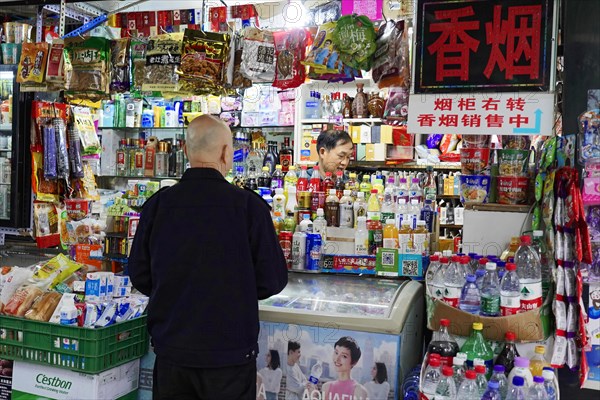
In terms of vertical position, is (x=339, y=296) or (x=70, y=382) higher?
(x=339, y=296)

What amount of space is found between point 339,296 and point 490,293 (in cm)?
83

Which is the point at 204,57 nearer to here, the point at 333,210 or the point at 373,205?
the point at 333,210

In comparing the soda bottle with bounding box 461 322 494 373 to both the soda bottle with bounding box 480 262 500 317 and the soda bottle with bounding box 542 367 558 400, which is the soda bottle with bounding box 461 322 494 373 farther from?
the soda bottle with bounding box 542 367 558 400

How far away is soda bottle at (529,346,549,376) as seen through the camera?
8.03ft

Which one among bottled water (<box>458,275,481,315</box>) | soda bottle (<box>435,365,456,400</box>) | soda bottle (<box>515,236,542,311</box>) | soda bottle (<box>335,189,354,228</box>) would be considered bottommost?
soda bottle (<box>435,365,456,400</box>)

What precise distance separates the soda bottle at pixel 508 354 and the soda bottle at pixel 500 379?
0.46 ft

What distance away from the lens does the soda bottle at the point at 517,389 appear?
233 centimetres

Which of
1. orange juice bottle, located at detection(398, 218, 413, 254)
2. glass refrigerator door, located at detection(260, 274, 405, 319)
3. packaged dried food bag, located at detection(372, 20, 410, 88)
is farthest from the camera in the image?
packaged dried food bag, located at detection(372, 20, 410, 88)

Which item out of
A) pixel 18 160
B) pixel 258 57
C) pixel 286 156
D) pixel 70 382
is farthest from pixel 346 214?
pixel 286 156

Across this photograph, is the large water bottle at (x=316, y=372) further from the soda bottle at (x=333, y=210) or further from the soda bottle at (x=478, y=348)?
the soda bottle at (x=333, y=210)

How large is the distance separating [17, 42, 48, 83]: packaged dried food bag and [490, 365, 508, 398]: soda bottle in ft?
11.4

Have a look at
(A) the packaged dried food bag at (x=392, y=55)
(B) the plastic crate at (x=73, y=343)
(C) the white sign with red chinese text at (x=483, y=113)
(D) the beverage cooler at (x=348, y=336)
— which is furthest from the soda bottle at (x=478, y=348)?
(B) the plastic crate at (x=73, y=343)

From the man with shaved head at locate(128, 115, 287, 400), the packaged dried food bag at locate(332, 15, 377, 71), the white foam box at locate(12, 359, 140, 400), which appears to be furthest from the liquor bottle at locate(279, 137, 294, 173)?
the man with shaved head at locate(128, 115, 287, 400)

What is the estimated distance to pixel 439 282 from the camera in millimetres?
2881
